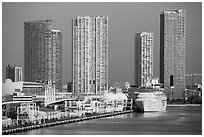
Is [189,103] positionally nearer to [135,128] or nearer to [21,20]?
[135,128]

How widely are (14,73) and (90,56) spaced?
128cm

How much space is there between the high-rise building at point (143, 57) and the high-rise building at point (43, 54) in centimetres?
119

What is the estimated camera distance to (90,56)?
442 inches

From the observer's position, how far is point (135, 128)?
10.3 m

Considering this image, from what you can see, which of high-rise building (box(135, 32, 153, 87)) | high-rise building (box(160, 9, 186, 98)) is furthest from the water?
high-rise building (box(135, 32, 153, 87))

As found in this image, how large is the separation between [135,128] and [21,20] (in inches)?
90.7

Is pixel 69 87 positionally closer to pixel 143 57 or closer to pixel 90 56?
pixel 90 56

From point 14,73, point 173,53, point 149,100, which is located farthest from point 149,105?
point 14,73

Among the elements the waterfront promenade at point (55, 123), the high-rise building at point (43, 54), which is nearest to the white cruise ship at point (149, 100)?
the waterfront promenade at point (55, 123)

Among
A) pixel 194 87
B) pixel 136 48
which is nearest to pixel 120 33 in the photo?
pixel 136 48

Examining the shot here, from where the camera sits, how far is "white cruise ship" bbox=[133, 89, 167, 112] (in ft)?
38.7

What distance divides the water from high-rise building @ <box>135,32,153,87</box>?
68cm

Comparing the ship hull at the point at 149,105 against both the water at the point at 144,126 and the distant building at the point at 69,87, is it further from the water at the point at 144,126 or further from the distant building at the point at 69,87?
the distant building at the point at 69,87

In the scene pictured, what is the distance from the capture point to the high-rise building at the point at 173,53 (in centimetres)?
1097
